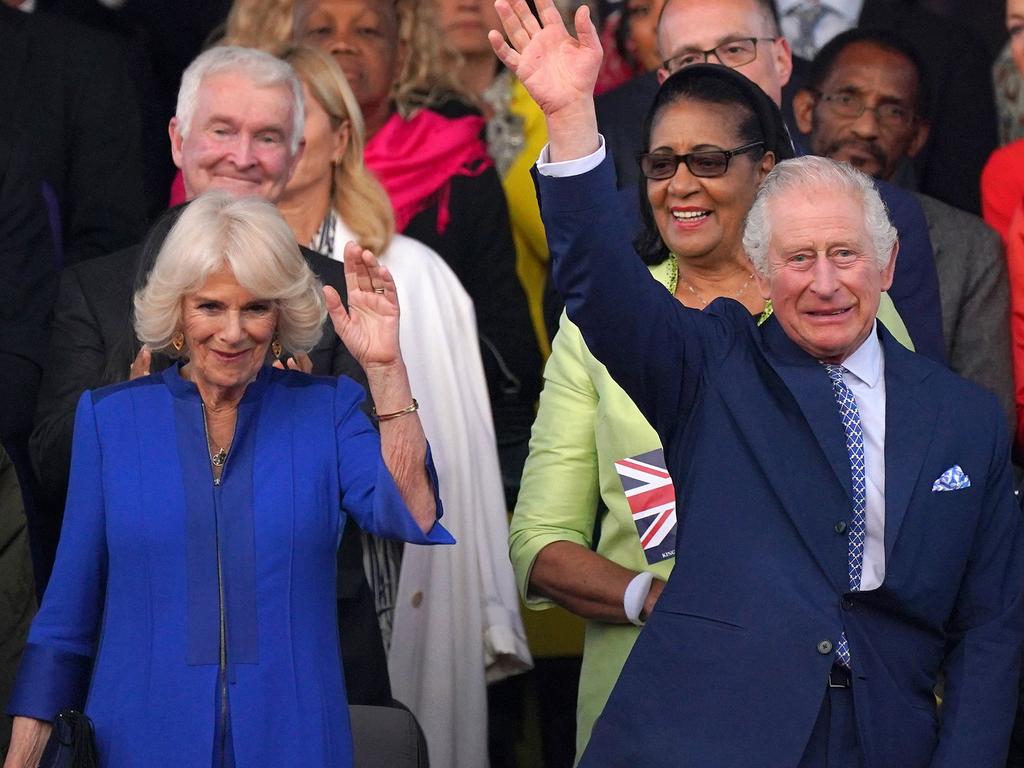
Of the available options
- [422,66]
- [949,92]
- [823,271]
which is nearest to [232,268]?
[823,271]

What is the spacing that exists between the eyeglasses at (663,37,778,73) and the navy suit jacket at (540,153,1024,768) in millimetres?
1621

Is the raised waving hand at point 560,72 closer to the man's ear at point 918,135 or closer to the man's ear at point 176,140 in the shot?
the man's ear at point 176,140

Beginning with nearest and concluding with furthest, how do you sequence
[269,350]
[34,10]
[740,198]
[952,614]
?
[952,614] → [269,350] → [740,198] → [34,10]

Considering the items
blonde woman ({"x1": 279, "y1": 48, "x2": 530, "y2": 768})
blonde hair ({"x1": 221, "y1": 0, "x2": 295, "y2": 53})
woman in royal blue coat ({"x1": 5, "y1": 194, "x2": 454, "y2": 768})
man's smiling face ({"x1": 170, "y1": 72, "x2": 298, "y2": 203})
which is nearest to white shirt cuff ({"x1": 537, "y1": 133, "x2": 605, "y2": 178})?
woman in royal blue coat ({"x1": 5, "y1": 194, "x2": 454, "y2": 768})

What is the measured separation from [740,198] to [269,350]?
103cm

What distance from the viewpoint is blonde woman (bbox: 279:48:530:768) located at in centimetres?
459

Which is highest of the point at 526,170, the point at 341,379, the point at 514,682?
the point at 526,170

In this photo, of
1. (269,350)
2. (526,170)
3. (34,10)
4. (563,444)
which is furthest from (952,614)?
(34,10)

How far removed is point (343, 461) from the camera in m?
3.51

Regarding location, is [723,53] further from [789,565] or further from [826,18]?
[789,565]

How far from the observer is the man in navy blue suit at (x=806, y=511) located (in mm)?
3148

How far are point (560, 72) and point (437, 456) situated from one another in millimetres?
1779

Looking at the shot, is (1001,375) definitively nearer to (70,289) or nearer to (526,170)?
(526,170)

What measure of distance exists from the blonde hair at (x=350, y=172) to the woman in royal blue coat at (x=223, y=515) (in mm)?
1187
